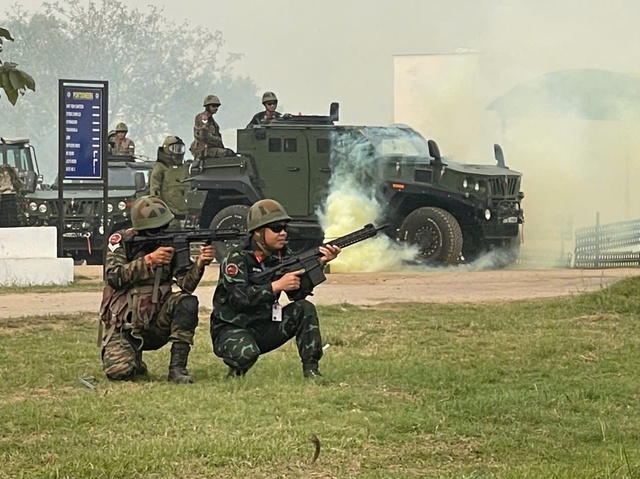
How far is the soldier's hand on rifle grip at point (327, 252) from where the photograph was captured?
760 cm

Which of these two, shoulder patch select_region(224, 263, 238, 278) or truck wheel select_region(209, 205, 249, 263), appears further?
truck wheel select_region(209, 205, 249, 263)

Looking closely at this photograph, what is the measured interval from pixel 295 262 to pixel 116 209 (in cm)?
1320

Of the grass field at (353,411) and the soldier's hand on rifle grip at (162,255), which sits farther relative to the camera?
the soldier's hand on rifle grip at (162,255)

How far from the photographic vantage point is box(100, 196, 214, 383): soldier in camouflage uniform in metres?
7.65

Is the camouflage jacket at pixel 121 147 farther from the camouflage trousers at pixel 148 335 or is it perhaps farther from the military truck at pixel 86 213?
the camouflage trousers at pixel 148 335

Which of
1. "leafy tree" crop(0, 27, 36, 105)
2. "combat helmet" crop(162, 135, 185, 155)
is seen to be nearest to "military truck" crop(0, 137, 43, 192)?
"combat helmet" crop(162, 135, 185, 155)

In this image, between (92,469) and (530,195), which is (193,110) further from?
(92,469)

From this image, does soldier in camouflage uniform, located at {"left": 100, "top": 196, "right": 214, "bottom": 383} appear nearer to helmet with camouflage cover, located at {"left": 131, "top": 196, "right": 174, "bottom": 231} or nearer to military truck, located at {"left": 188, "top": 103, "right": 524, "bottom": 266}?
helmet with camouflage cover, located at {"left": 131, "top": 196, "right": 174, "bottom": 231}

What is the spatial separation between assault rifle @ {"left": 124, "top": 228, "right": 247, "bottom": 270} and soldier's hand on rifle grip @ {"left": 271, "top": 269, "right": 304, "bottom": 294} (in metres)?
0.39

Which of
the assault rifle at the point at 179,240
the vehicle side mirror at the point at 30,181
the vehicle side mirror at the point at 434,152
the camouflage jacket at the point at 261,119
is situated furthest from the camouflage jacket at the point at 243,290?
the vehicle side mirror at the point at 30,181

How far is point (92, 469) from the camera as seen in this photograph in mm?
5215

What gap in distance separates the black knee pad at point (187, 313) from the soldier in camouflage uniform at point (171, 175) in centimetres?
925

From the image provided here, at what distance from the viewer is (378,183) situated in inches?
723

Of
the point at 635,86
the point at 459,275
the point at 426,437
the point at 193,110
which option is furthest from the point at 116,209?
the point at 193,110
